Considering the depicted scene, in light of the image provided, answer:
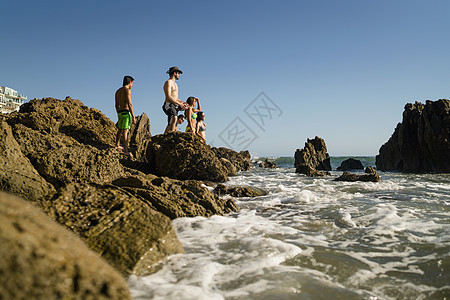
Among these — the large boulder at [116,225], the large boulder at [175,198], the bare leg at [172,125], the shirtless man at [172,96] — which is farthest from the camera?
the bare leg at [172,125]

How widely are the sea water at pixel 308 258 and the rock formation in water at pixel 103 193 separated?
253 mm

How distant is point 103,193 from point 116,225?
73cm

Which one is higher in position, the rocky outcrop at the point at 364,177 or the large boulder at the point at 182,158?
the large boulder at the point at 182,158

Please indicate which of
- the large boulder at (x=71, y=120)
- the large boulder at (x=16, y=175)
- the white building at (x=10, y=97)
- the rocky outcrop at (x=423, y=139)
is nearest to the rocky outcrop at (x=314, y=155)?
the rocky outcrop at (x=423, y=139)

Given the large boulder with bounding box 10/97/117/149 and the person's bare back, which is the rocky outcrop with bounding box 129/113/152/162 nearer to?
the large boulder with bounding box 10/97/117/149

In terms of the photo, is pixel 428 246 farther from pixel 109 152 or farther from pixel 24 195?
pixel 109 152

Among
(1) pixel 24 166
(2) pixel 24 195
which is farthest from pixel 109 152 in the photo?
(2) pixel 24 195

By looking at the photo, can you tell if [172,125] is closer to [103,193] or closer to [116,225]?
[103,193]

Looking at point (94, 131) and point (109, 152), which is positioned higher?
point (94, 131)

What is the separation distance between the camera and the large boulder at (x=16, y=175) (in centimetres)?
328

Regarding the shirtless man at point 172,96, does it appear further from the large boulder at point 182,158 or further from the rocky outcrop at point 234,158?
the rocky outcrop at point 234,158

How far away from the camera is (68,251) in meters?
1.32

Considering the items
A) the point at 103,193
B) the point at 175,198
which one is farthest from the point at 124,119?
the point at 103,193

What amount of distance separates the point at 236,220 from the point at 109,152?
2.68 meters
